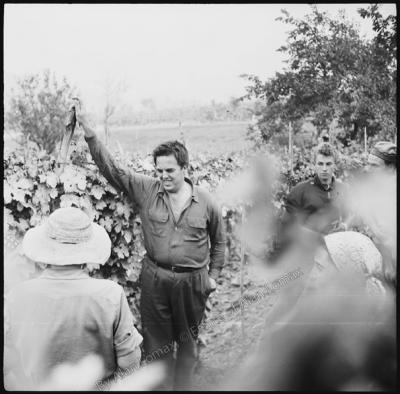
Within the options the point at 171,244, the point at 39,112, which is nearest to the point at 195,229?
the point at 171,244

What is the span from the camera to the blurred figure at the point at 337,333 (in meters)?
2.28

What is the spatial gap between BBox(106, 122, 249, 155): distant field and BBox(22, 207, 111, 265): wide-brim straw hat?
1.28 metres

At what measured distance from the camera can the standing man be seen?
287cm

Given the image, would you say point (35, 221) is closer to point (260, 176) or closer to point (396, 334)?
point (260, 176)

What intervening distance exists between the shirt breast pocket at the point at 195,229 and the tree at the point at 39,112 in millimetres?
2365

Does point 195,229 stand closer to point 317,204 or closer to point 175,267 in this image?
point 175,267

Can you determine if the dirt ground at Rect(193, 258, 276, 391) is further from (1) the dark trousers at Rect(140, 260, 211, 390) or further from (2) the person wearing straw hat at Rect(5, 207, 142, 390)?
(2) the person wearing straw hat at Rect(5, 207, 142, 390)

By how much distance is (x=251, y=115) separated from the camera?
3359 millimetres

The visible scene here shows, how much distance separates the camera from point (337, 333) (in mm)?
2355

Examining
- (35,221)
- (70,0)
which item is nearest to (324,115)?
(70,0)

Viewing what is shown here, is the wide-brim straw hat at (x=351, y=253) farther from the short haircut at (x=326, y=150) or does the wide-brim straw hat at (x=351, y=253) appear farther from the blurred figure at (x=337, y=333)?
the short haircut at (x=326, y=150)

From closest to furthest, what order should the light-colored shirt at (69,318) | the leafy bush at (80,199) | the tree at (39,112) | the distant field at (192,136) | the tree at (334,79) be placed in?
the light-colored shirt at (69,318)
the leafy bush at (80,199)
the tree at (334,79)
the distant field at (192,136)
the tree at (39,112)

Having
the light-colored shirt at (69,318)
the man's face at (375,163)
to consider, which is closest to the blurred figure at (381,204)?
the man's face at (375,163)

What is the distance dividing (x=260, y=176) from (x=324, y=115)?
2.34 ft
